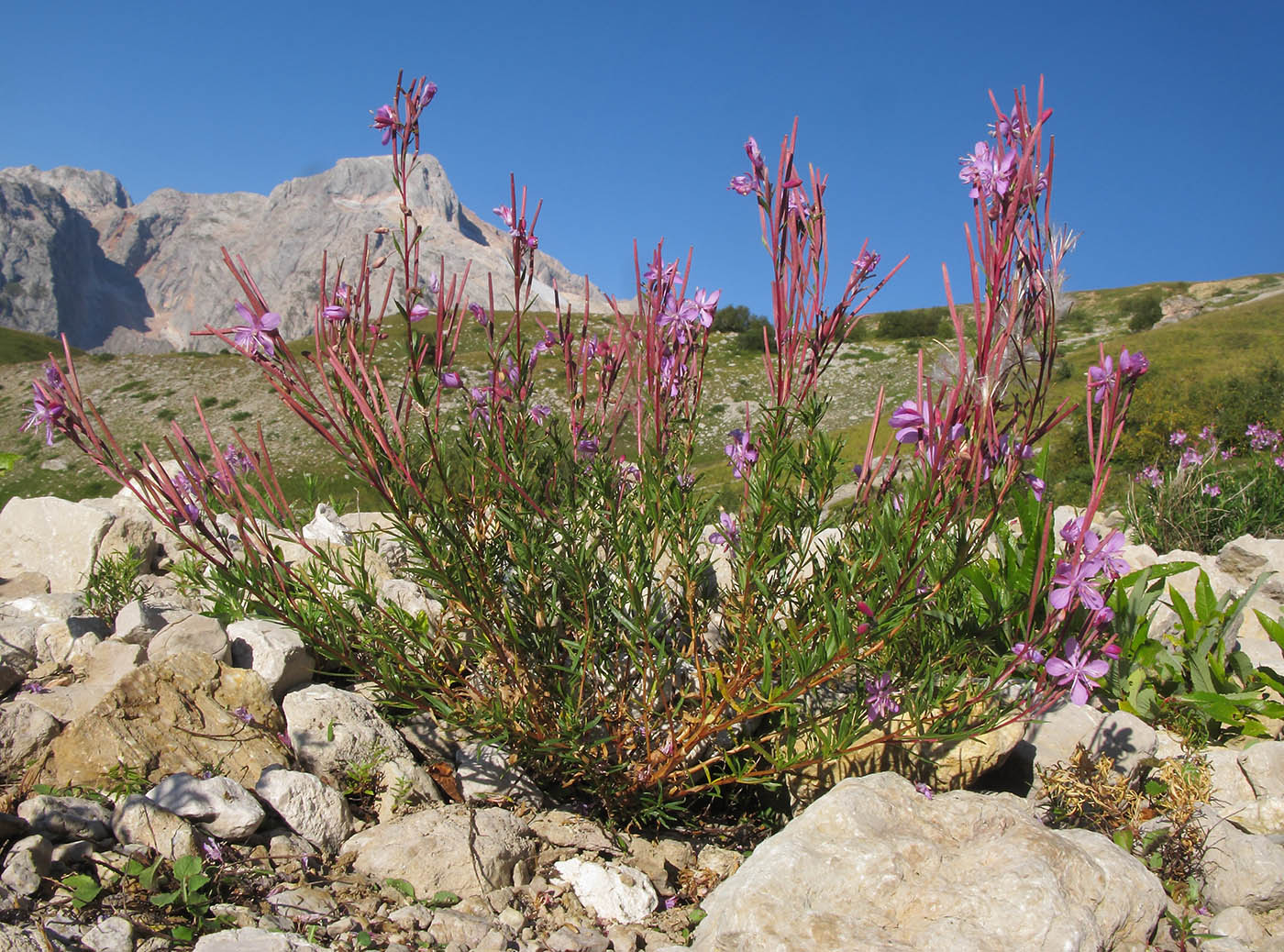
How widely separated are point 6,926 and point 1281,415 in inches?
618

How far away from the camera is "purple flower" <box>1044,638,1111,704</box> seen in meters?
2.15

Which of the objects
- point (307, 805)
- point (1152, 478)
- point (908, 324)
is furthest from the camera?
point (908, 324)

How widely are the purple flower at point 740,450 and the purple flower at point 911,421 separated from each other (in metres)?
0.70

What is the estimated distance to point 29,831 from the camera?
210 centimetres

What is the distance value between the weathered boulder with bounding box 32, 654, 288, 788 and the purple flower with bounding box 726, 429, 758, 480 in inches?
74.3

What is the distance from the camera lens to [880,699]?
8.03 ft

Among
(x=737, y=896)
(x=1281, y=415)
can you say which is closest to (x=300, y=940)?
(x=737, y=896)

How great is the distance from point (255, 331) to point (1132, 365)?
2166 millimetres

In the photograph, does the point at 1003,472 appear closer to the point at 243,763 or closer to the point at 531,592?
the point at 531,592

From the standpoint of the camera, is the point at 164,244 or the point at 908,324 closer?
the point at 908,324

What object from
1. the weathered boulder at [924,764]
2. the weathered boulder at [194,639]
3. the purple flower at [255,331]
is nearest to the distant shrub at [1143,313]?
the weathered boulder at [924,764]

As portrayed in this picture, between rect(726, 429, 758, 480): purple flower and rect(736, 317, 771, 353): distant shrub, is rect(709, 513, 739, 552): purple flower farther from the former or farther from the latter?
rect(736, 317, 771, 353): distant shrub

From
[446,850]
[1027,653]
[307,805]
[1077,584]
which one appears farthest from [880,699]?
[307,805]

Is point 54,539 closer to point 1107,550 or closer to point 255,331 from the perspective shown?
point 255,331
